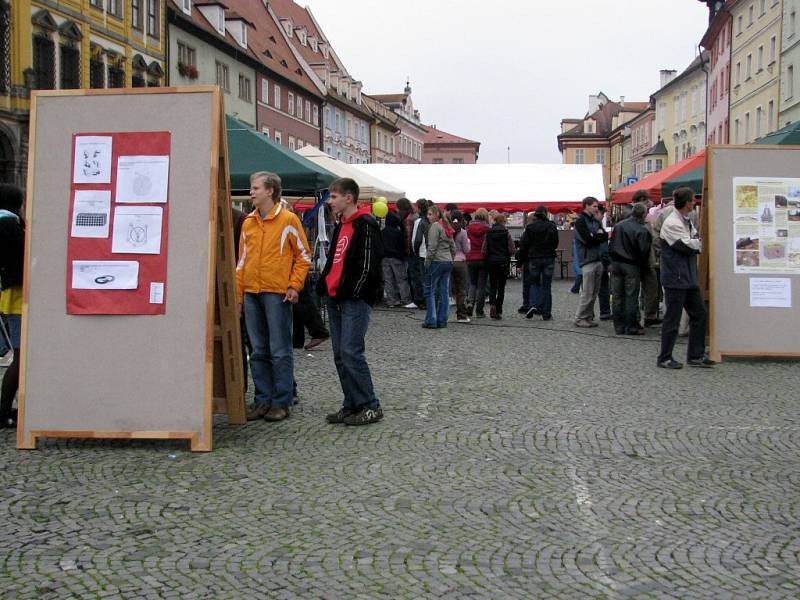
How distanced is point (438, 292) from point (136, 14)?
28.8 metres

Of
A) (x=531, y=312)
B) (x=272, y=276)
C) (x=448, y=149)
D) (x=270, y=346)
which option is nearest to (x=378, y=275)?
(x=272, y=276)

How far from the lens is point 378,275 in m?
7.35

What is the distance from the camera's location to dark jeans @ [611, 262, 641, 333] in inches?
532

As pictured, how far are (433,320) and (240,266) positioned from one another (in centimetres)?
743

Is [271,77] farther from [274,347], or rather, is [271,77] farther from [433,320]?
[274,347]

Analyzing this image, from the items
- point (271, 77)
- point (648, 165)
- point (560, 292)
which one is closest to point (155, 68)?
point (271, 77)

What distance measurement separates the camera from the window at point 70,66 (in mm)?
33531

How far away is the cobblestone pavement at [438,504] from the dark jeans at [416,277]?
9.49 metres

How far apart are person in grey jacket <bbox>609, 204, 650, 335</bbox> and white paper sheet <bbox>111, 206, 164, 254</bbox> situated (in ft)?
27.5

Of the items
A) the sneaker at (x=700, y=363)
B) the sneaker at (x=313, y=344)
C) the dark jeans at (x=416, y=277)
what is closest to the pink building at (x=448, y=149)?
the dark jeans at (x=416, y=277)

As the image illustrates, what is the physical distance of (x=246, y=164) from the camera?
1229 centimetres

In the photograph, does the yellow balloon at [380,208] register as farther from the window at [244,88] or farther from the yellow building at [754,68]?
the window at [244,88]

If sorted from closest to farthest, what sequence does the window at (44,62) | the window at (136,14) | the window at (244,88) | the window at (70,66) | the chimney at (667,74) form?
1. the window at (44,62)
2. the window at (70,66)
3. the window at (136,14)
4. the window at (244,88)
5. the chimney at (667,74)

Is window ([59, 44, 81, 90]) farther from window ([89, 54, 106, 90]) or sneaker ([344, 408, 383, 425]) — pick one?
sneaker ([344, 408, 383, 425])
